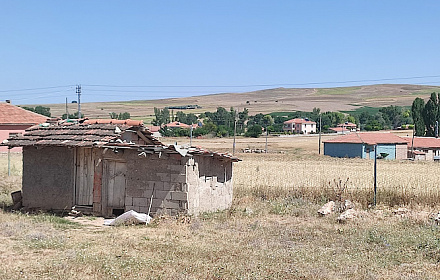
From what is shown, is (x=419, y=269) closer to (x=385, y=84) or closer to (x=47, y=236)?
(x=47, y=236)

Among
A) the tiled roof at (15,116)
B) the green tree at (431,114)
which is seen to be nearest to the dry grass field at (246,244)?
the tiled roof at (15,116)

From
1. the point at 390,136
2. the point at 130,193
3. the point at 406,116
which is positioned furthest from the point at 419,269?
the point at 406,116

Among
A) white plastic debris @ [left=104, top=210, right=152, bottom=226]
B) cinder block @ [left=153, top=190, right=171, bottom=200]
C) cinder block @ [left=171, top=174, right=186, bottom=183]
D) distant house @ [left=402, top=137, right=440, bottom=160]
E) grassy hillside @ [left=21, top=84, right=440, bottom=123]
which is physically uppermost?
grassy hillside @ [left=21, top=84, right=440, bottom=123]

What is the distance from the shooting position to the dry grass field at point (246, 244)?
984cm

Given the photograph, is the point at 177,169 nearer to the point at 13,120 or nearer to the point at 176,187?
the point at 176,187

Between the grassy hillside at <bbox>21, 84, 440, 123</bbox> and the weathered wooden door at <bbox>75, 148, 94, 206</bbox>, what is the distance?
11179cm

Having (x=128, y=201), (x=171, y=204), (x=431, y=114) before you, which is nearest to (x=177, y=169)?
(x=171, y=204)

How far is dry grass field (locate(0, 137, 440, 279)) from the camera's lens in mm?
9836

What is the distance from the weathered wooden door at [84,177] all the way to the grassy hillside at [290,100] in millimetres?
111789

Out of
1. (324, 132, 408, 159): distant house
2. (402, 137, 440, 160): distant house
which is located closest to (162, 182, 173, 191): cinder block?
(324, 132, 408, 159): distant house

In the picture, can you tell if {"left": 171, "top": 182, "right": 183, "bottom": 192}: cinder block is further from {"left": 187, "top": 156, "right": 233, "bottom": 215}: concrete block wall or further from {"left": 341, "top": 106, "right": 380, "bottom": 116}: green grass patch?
{"left": 341, "top": 106, "right": 380, "bottom": 116}: green grass patch

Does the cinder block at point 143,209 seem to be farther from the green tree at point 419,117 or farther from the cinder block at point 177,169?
the green tree at point 419,117

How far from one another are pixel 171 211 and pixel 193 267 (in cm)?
568

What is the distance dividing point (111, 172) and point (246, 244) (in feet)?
20.1
